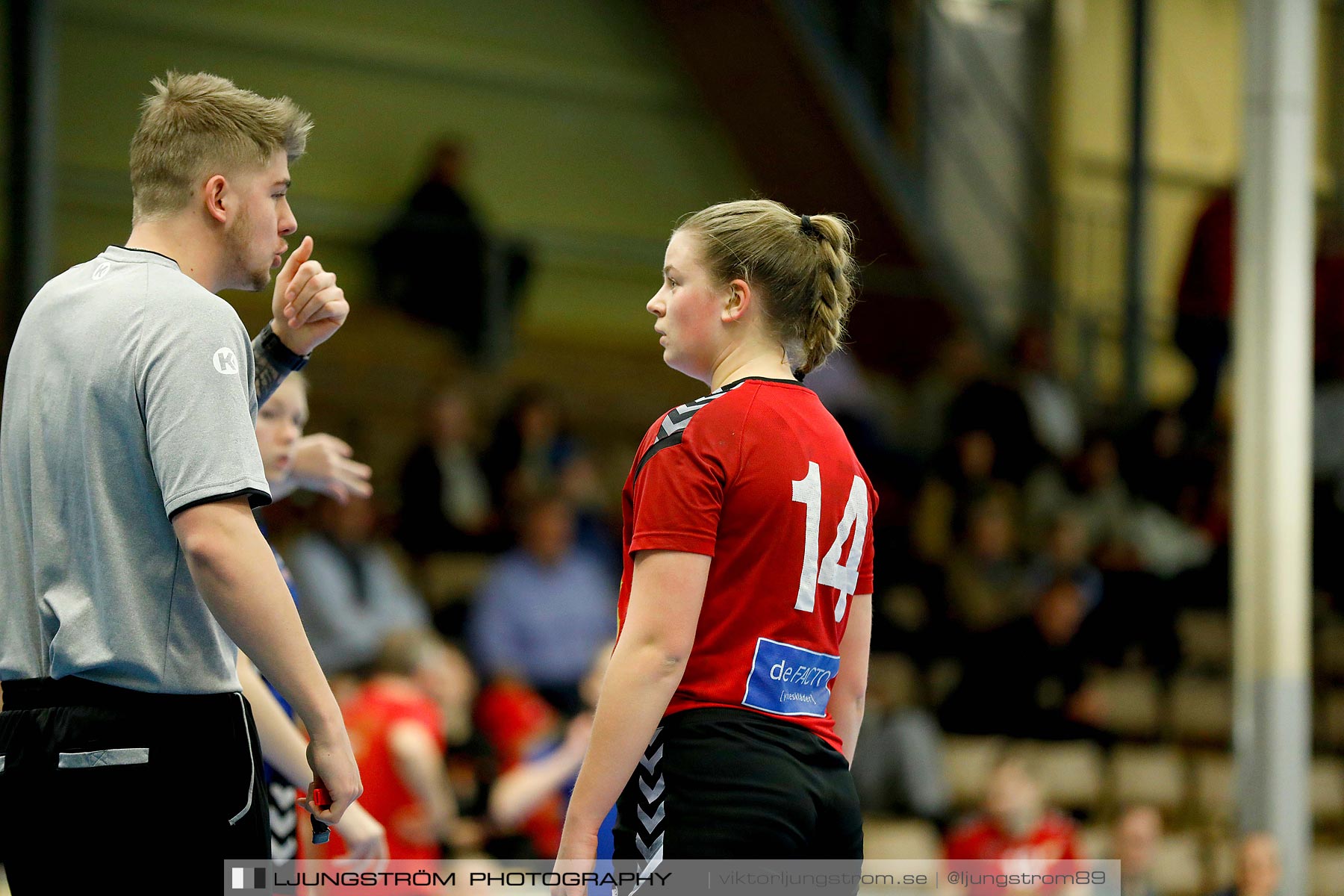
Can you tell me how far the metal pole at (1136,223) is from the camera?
11320 millimetres

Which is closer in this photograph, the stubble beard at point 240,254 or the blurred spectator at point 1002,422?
the stubble beard at point 240,254

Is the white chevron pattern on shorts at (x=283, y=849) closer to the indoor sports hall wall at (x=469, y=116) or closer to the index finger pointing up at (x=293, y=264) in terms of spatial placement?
the index finger pointing up at (x=293, y=264)

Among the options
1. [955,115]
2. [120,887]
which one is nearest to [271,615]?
[120,887]

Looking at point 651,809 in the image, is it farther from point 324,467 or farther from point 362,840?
point 324,467

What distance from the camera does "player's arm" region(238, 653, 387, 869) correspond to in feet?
9.59

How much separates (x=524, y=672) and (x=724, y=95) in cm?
542

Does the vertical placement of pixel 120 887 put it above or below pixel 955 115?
below

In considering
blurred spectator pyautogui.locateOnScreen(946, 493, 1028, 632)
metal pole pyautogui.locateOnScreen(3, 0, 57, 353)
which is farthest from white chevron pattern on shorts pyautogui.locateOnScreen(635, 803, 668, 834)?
blurred spectator pyautogui.locateOnScreen(946, 493, 1028, 632)

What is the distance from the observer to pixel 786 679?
2451mm

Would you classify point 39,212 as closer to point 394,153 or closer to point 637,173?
point 394,153

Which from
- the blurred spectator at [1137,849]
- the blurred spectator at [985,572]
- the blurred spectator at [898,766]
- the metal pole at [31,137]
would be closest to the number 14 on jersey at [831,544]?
the blurred spectator at [1137,849]

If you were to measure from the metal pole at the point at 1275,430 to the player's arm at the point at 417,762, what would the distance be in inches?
141

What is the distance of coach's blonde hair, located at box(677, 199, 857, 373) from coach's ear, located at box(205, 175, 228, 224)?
2.30 ft

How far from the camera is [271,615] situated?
7.20 ft
